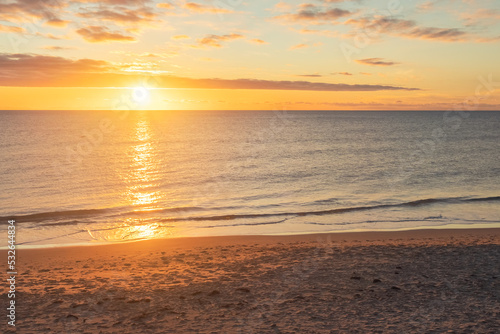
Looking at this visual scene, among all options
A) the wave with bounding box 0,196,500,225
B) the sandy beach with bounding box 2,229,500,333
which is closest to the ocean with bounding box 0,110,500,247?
the wave with bounding box 0,196,500,225

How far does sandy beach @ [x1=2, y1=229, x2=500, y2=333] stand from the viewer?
8.70m

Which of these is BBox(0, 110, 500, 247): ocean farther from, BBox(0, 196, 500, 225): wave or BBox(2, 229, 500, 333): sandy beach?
BBox(2, 229, 500, 333): sandy beach

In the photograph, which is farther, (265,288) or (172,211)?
(172,211)

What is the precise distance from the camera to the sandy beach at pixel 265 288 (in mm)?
8703

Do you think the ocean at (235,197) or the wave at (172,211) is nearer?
the ocean at (235,197)

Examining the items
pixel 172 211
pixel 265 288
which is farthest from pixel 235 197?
pixel 265 288

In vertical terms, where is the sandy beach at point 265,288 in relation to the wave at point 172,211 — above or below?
above

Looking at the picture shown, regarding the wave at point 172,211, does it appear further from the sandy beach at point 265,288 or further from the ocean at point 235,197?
the sandy beach at point 265,288

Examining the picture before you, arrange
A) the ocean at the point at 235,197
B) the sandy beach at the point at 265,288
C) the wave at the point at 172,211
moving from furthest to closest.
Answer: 1. the wave at the point at 172,211
2. the ocean at the point at 235,197
3. the sandy beach at the point at 265,288

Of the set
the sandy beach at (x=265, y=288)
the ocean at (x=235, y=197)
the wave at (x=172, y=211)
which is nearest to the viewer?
the sandy beach at (x=265, y=288)

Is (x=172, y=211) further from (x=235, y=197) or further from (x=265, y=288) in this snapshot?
(x=265, y=288)

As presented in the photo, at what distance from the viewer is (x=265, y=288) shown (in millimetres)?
10969

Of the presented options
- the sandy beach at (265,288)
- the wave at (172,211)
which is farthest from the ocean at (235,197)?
the sandy beach at (265,288)

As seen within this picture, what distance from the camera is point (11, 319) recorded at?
29.6 ft
